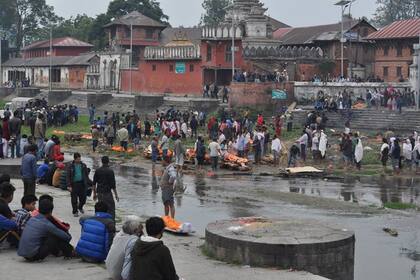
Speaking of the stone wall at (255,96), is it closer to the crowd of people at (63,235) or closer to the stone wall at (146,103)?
the stone wall at (146,103)

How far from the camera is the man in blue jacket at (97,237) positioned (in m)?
11.3

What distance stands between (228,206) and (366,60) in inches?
1485

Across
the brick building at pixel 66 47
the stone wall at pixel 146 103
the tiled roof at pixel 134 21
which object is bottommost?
the stone wall at pixel 146 103

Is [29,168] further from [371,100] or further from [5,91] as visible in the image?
[5,91]

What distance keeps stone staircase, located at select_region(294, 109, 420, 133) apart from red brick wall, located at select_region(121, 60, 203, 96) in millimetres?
14456

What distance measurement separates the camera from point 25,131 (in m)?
39.3

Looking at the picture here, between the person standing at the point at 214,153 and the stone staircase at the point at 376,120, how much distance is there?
1132 centimetres

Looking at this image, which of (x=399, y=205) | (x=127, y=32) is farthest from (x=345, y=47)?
(x=399, y=205)

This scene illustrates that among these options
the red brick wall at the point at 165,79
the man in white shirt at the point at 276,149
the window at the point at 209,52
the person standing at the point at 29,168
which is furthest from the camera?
the red brick wall at the point at 165,79

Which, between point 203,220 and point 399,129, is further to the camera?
point 399,129

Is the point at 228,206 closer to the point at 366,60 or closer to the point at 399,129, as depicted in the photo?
the point at 399,129

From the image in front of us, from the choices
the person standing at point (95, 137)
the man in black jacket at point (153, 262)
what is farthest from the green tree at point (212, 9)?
the man in black jacket at point (153, 262)

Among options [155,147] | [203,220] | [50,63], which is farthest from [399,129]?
[50,63]

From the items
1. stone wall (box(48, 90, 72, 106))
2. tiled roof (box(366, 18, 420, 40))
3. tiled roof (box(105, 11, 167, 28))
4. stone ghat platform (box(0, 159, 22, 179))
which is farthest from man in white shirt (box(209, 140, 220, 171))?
tiled roof (box(105, 11, 167, 28))
